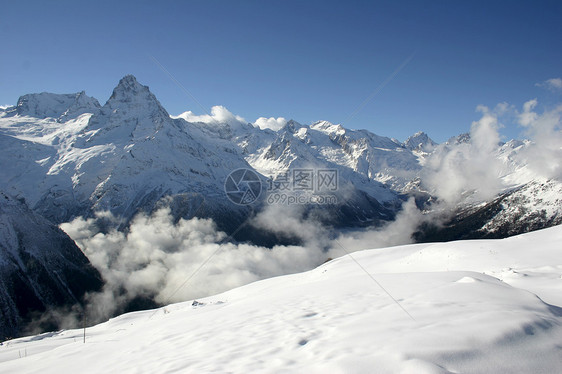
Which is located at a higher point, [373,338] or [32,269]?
[373,338]

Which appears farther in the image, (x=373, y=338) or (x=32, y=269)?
(x=32, y=269)

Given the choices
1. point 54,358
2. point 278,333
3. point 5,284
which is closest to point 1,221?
point 5,284

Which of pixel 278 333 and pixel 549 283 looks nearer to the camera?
pixel 278 333

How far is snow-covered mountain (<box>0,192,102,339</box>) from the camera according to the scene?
392ft

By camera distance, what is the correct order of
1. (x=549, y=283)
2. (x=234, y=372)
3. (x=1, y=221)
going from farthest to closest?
1. (x=1, y=221)
2. (x=549, y=283)
3. (x=234, y=372)

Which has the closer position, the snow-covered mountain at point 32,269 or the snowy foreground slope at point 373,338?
the snowy foreground slope at point 373,338

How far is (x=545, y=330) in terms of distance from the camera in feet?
23.1

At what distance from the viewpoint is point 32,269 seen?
440ft

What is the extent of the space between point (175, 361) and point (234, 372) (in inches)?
96.2

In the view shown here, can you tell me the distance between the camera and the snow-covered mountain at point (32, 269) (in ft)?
392

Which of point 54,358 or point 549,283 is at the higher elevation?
point 54,358

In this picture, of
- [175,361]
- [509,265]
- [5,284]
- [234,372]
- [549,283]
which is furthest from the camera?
[5,284]

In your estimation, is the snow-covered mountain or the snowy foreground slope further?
the snow-covered mountain

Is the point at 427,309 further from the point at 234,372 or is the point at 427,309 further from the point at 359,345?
the point at 234,372
